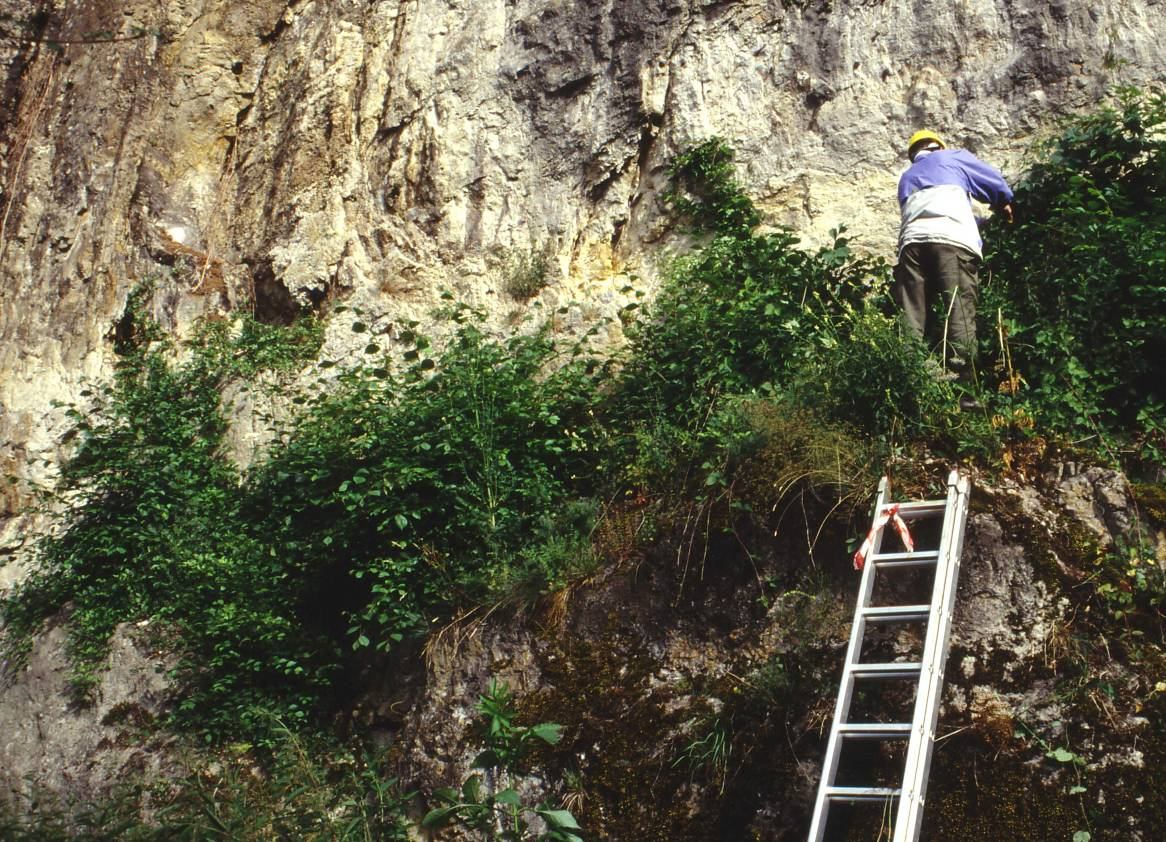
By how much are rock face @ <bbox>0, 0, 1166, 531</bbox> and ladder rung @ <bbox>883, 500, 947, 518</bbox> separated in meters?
2.62

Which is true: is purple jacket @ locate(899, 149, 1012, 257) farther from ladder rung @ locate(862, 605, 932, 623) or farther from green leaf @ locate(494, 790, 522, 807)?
green leaf @ locate(494, 790, 522, 807)

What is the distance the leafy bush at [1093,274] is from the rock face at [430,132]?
0.73 meters

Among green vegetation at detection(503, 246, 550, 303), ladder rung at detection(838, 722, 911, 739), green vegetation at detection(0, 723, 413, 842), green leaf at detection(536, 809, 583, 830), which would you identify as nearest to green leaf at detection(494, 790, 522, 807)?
green leaf at detection(536, 809, 583, 830)

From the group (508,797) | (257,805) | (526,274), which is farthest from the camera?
(526,274)

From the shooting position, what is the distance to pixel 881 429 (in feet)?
17.5

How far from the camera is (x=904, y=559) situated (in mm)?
4617

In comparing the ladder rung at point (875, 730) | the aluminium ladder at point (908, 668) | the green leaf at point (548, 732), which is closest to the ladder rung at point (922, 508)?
the aluminium ladder at point (908, 668)

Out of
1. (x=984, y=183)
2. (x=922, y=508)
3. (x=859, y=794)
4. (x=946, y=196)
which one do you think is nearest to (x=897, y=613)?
(x=922, y=508)

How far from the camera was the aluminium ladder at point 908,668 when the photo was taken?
401 cm

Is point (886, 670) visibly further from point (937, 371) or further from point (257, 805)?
point (257, 805)

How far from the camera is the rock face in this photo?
293 inches

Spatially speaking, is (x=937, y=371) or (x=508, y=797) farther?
(x=937, y=371)

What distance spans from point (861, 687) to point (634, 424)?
7.23ft

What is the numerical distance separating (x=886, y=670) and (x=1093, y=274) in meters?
2.58
